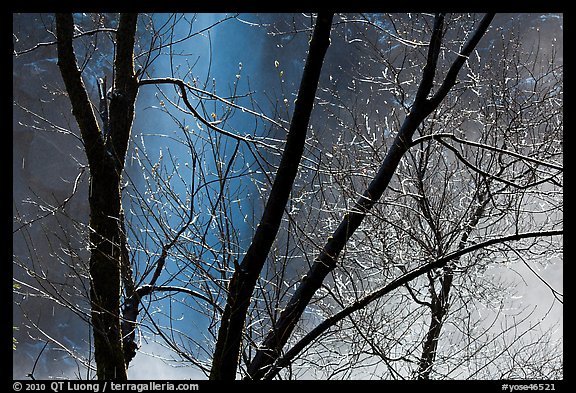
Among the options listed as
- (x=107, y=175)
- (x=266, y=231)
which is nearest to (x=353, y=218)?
(x=266, y=231)

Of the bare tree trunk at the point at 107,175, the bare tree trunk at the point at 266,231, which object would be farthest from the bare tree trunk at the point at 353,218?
the bare tree trunk at the point at 107,175

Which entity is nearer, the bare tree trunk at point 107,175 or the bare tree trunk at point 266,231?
the bare tree trunk at point 266,231

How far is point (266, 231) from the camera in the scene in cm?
294

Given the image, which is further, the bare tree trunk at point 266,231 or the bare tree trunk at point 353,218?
the bare tree trunk at point 353,218

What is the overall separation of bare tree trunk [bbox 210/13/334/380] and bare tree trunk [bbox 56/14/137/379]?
2.64 ft

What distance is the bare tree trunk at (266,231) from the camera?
9.14ft

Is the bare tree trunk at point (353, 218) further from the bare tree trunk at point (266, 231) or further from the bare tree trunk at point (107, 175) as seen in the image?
the bare tree trunk at point (107, 175)

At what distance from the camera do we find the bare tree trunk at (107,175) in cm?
350

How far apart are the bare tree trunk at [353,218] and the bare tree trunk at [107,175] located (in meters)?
0.88

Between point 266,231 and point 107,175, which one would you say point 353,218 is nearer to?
point 266,231

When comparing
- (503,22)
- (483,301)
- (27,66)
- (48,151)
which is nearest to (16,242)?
(48,151)

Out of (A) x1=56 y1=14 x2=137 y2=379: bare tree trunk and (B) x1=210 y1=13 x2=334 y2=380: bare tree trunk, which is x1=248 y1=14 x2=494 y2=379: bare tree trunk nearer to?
(B) x1=210 y1=13 x2=334 y2=380: bare tree trunk

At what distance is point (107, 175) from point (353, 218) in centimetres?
159
